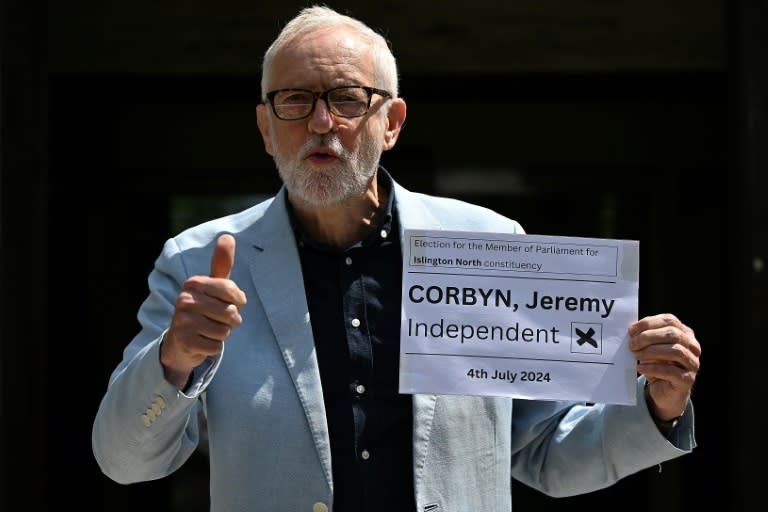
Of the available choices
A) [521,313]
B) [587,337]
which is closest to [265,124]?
[521,313]

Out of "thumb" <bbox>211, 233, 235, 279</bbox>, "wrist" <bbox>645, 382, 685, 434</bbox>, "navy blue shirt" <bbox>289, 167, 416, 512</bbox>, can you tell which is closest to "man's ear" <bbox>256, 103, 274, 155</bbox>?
"navy blue shirt" <bbox>289, 167, 416, 512</bbox>

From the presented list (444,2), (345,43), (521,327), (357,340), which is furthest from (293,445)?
(444,2)

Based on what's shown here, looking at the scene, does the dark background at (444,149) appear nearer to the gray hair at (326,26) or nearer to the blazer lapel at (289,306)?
the gray hair at (326,26)

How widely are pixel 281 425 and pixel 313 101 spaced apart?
0.64 metres

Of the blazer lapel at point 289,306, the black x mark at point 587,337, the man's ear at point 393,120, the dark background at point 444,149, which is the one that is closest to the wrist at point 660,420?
the black x mark at point 587,337

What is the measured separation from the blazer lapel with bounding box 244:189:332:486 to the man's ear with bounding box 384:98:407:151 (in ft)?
0.88

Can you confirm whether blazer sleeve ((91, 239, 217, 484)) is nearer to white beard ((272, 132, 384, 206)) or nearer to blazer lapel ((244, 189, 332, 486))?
blazer lapel ((244, 189, 332, 486))

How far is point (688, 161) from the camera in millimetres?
5426

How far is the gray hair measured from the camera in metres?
2.36

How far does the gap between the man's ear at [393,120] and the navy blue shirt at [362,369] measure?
0.74ft

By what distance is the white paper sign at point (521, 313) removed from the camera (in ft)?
7.05

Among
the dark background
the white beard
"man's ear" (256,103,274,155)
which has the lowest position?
the white beard

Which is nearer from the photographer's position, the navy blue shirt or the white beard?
the navy blue shirt

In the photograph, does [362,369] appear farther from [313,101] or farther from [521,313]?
[313,101]
